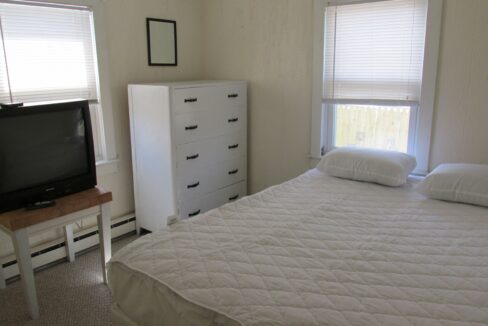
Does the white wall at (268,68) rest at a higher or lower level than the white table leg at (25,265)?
higher

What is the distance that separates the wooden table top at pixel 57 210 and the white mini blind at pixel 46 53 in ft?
2.64

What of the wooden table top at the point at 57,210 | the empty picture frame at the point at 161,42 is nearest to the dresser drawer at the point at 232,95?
the empty picture frame at the point at 161,42

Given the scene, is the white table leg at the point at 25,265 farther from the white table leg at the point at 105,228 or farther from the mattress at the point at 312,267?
the mattress at the point at 312,267

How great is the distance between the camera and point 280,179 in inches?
143

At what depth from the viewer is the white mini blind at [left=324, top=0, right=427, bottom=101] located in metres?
2.76

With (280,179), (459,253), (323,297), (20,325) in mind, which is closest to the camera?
(323,297)

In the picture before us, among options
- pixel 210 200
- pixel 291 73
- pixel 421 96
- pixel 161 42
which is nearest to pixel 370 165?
pixel 421 96

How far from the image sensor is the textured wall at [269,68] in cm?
330

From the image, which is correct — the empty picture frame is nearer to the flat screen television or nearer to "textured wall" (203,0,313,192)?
"textured wall" (203,0,313,192)

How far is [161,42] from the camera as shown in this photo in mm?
3482

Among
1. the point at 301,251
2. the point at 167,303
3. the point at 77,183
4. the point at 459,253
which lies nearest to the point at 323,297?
the point at 301,251

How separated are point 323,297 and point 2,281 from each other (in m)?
2.26

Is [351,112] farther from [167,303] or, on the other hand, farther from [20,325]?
[20,325]

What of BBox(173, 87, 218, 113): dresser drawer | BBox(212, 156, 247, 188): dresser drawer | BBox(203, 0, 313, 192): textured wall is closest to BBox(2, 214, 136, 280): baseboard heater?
BBox(212, 156, 247, 188): dresser drawer
